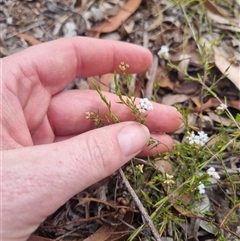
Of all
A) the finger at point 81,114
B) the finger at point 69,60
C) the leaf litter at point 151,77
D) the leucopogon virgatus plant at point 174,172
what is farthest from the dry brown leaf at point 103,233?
the finger at point 69,60

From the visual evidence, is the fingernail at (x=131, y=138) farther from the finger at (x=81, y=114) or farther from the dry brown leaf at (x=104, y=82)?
the dry brown leaf at (x=104, y=82)

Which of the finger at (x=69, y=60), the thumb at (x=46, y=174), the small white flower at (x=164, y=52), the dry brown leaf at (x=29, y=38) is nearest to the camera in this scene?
the thumb at (x=46, y=174)

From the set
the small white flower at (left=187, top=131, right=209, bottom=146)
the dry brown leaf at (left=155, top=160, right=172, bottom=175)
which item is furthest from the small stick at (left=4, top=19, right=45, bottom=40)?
the small white flower at (left=187, top=131, right=209, bottom=146)

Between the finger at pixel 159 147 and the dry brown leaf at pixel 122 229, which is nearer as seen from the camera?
the dry brown leaf at pixel 122 229

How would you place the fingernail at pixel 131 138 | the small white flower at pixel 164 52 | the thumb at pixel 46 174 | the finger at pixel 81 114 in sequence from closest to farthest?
the thumb at pixel 46 174
the fingernail at pixel 131 138
the finger at pixel 81 114
the small white flower at pixel 164 52

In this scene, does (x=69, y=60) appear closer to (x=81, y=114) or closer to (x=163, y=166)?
(x=81, y=114)

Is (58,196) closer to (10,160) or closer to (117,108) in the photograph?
(10,160)

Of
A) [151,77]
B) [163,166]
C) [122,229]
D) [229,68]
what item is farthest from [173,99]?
[122,229]

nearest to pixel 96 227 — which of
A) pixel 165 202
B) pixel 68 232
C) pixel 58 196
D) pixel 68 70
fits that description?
pixel 68 232

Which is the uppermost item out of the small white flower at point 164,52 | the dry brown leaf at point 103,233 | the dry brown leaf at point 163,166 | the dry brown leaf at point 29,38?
the small white flower at point 164,52
